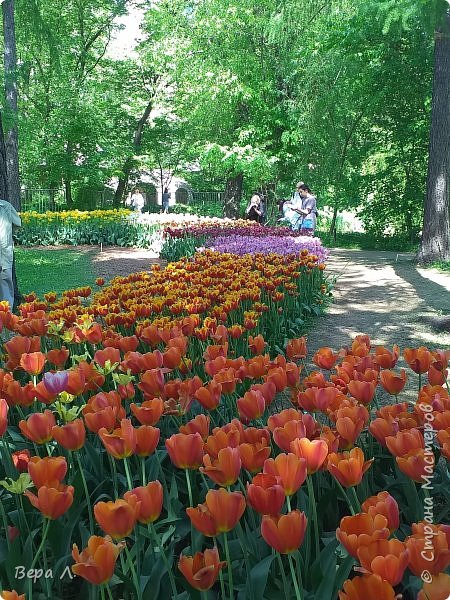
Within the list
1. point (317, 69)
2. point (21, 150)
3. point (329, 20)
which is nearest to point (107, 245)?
point (317, 69)

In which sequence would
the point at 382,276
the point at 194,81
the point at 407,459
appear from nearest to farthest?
the point at 407,459, the point at 382,276, the point at 194,81

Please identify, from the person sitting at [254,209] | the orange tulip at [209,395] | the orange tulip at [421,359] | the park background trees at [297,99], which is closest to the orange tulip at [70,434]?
the orange tulip at [209,395]

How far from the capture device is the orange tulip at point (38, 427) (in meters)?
1.56

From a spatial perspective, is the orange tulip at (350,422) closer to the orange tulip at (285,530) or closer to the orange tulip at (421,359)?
the orange tulip at (285,530)

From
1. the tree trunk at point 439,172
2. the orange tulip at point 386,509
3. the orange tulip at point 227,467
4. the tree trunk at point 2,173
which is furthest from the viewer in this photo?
the tree trunk at point 439,172

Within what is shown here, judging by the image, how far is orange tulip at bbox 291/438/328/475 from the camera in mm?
1296

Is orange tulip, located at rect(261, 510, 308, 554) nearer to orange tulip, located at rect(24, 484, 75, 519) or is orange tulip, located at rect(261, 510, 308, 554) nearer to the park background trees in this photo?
orange tulip, located at rect(24, 484, 75, 519)

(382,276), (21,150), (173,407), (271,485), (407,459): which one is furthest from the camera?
(21,150)

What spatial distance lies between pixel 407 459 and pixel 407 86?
60.3 ft

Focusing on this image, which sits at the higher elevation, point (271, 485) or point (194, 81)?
point (194, 81)

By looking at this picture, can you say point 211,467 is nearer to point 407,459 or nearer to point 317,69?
point 407,459

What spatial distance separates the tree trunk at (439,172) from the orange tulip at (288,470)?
12472mm

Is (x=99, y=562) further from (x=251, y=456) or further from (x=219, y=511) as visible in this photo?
(x=251, y=456)

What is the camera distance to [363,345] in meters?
2.19
